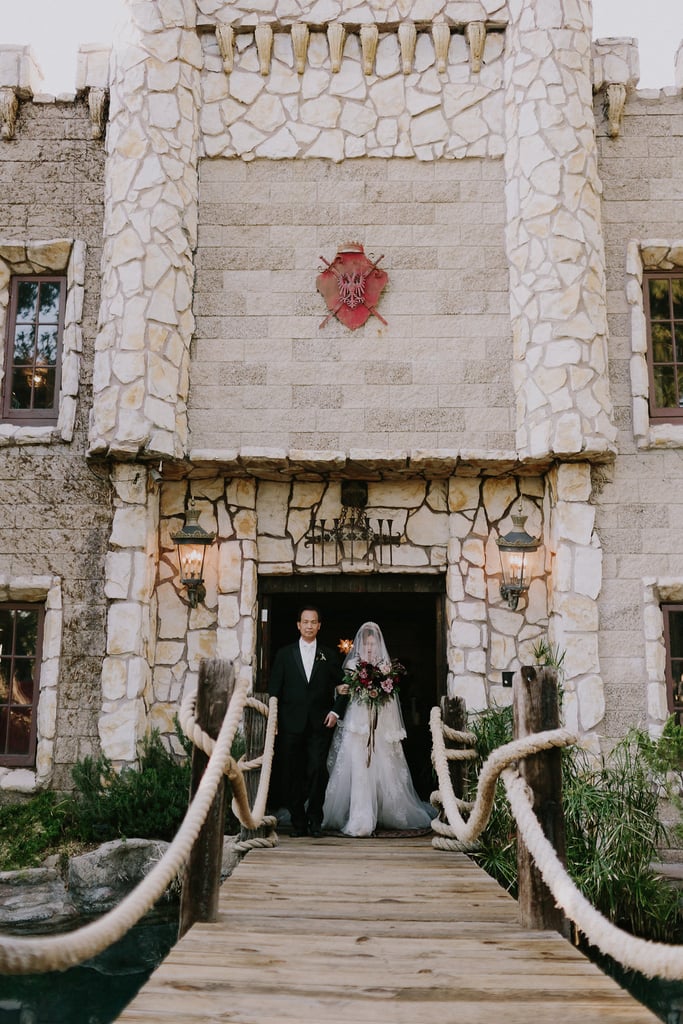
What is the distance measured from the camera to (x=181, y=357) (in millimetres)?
9703

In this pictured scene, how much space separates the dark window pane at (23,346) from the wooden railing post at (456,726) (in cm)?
604

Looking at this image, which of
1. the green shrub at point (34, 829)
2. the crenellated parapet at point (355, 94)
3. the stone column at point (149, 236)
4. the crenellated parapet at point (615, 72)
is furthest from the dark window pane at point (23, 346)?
the crenellated parapet at point (615, 72)

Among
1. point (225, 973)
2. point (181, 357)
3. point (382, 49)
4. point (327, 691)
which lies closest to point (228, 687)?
point (225, 973)

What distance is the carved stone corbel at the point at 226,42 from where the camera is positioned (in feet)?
33.1

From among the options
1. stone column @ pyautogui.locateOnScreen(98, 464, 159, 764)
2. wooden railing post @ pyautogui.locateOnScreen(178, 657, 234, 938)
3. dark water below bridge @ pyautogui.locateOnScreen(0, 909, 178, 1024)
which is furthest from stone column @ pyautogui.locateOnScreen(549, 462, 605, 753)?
wooden railing post @ pyautogui.locateOnScreen(178, 657, 234, 938)

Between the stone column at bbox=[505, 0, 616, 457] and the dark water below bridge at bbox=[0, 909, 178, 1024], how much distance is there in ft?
18.9

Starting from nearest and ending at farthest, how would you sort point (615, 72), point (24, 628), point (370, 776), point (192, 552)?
point (370, 776)
point (192, 552)
point (24, 628)
point (615, 72)

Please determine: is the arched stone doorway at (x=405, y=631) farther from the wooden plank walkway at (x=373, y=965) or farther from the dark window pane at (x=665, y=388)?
the wooden plank walkway at (x=373, y=965)

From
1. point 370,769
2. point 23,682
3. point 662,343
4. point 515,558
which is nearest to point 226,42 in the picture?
point 662,343

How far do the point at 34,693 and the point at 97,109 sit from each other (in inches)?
256

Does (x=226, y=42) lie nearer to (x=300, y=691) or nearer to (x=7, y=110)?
(x=7, y=110)

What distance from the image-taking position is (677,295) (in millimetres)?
10219

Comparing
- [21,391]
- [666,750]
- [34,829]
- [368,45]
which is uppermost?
[368,45]

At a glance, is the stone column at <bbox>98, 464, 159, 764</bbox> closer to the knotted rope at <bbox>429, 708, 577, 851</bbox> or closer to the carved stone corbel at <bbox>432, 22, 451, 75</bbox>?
the knotted rope at <bbox>429, 708, 577, 851</bbox>
